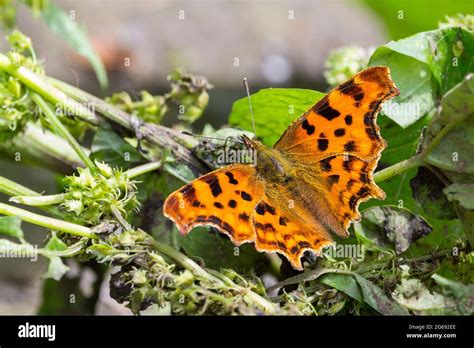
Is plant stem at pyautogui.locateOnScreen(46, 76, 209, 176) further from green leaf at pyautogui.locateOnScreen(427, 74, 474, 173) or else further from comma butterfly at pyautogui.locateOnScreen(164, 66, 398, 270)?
green leaf at pyautogui.locateOnScreen(427, 74, 474, 173)

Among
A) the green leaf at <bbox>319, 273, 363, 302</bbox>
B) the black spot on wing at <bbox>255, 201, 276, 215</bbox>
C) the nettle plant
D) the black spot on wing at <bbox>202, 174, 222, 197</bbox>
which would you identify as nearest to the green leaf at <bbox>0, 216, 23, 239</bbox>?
the nettle plant

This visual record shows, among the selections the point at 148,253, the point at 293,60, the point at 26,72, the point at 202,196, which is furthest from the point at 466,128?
the point at 293,60

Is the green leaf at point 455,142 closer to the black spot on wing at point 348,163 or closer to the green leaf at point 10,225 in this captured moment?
the black spot on wing at point 348,163

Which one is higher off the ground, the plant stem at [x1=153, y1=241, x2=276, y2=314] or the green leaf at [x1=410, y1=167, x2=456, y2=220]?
the green leaf at [x1=410, y1=167, x2=456, y2=220]

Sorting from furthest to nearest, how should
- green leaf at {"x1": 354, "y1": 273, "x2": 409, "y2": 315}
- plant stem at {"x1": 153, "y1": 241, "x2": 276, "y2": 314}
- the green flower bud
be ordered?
the green flower bud → green leaf at {"x1": 354, "y1": 273, "x2": 409, "y2": 315} → plant stem at {"x1": 153, "y1": 241, "x2": 276, "y2": 314}

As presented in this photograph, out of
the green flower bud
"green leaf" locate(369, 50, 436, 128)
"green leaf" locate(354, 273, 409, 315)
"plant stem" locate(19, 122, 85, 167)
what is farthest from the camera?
the green flower bud

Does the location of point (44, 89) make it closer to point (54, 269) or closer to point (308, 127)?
point (54, 269)

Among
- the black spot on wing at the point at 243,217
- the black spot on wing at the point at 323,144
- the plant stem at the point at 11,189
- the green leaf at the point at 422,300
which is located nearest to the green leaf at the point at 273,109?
the black spot on wing at the point at 323,144
